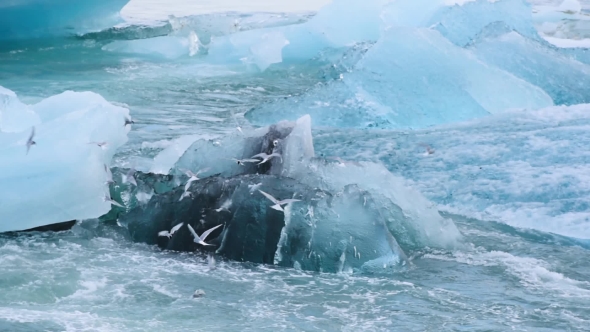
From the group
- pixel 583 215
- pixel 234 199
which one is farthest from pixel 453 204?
pixel 234 199

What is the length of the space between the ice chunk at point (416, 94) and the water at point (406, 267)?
12.9 inches

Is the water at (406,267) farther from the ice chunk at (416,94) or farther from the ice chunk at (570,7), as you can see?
the ice chunk at (570,7)

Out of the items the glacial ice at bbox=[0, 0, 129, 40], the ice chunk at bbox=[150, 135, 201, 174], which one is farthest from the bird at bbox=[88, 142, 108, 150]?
the glacial ice at bbox=[0, 0, 129, 40]

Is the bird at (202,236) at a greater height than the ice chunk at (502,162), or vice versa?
the bird at (202,236)

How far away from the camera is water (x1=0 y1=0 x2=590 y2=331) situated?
10.3 ft

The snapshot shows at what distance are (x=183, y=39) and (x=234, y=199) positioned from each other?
28.1 ft

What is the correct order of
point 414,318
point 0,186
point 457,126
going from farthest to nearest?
point 457,126, point 0,186, point 414,318

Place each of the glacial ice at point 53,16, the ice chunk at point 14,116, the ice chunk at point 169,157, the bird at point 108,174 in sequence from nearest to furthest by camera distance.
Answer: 1. the bird at point 108,174
2. the ice chunk at point 14,116
3. the ice chunk at point 169,157
4. the glacial ice at point 53,16

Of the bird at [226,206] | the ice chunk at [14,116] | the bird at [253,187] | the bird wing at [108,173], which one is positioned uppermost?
the ice chunk at [14,116]

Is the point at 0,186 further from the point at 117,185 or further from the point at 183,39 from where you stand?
the point at 183,39

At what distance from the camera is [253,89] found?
9039mm

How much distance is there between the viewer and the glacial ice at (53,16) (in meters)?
12.3

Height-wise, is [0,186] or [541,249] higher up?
[0,186]

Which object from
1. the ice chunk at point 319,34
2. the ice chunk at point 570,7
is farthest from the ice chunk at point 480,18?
the ice chunk at point 570,7
